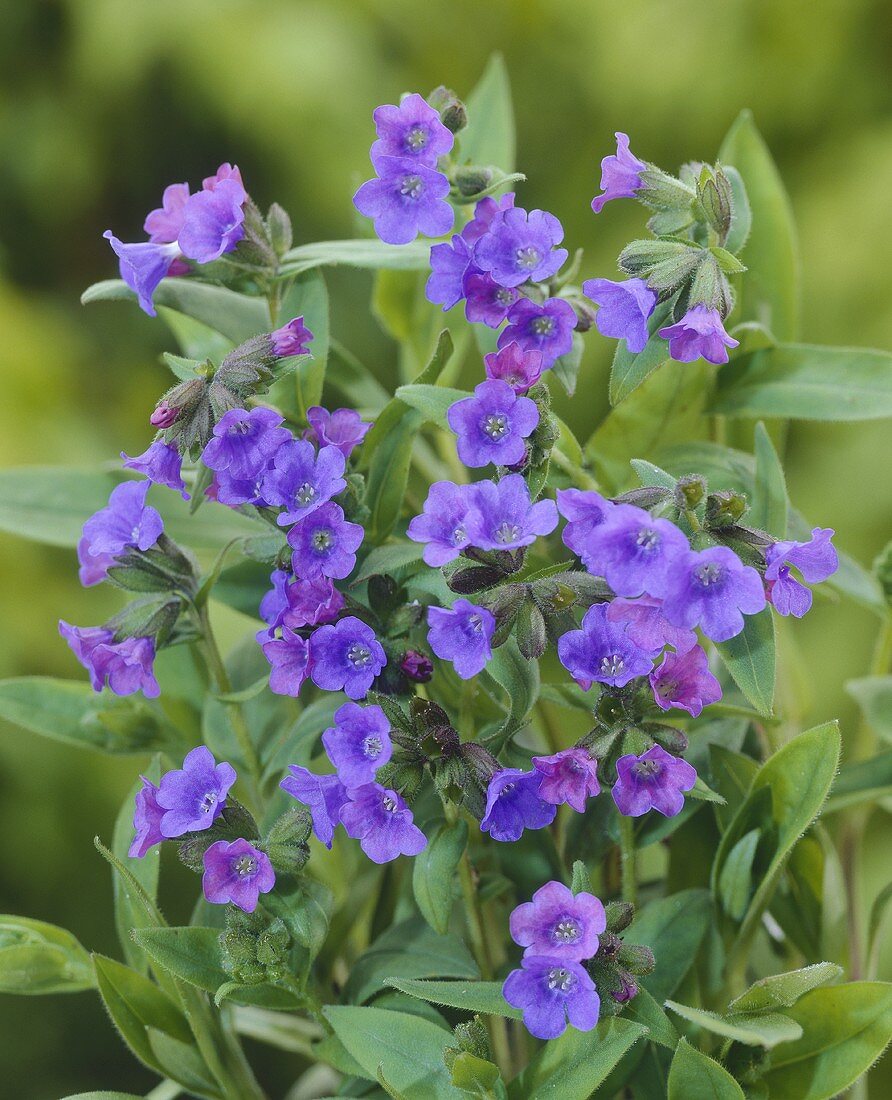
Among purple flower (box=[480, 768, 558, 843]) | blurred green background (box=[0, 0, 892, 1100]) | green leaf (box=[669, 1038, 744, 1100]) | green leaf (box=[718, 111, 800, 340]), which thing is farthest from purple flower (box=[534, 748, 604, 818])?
blurred green background (box=[0, 0, 892, 1100])

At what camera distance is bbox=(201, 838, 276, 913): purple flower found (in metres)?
0.49

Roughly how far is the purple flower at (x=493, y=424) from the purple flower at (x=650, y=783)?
0.40 ft

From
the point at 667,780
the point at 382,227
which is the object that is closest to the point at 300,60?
the point at 382,227

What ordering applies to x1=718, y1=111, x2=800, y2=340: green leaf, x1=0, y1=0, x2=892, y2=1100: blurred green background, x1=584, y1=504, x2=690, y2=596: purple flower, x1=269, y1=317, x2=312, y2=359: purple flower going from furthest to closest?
x1=0, y1=0, x2=892, y2=1100: blurred green background → x1=718, y1=111, x2=800, y2=340: green leaf → x1=269, y1=317, x2=312, y2=359: purple flower → x1=584, y1=504, x2=690, y2=596: purple flower

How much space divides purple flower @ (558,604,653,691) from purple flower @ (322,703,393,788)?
0.07m

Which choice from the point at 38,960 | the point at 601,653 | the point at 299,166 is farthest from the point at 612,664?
the point at 299,166

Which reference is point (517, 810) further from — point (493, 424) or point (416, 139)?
point (416, 139)

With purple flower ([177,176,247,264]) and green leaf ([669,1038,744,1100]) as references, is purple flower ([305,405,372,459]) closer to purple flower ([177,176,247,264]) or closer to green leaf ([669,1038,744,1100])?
purple flower ([177,176,247,264])

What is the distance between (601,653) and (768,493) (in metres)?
0.15

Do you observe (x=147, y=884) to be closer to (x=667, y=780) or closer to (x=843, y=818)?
(x=667, y=780)

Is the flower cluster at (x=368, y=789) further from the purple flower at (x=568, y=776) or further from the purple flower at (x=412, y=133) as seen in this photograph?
the purple flower at (x=412, y=133)

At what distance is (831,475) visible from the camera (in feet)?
5.17

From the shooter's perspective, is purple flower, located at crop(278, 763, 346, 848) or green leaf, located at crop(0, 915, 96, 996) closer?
purple flower, located at crop(278, 763, 346, 848)

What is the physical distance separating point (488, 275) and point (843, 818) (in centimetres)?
41
